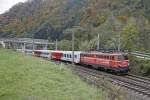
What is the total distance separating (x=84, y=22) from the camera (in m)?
113

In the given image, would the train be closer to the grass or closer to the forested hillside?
the forested hillside

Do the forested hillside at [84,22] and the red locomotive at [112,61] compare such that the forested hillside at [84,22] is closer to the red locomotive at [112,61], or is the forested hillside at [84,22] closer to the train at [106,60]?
the train at [106,60]

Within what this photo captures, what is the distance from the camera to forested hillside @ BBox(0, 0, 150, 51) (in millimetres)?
70637

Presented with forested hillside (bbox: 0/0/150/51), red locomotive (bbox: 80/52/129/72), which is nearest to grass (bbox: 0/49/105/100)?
red locomotive (bbox: 80/52/129/72)

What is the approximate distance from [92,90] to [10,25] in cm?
15451

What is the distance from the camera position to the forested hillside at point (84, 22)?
7064cm

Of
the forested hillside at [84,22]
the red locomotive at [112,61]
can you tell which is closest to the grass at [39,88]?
the red locomotive at [112,61]

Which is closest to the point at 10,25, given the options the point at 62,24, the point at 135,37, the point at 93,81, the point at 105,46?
the point at 62,24

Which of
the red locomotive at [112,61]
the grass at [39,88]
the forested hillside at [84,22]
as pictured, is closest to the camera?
the grass at [39,88]

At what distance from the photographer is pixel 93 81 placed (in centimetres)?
2483

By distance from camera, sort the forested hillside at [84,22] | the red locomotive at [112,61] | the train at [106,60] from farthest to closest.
Answer: the forested hillside at [84,22]
the train at [106,60]
the red locomotive at [112,61]

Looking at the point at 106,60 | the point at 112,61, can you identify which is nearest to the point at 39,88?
the point at 112,61

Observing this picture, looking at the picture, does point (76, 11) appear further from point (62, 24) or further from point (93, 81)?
point (93, 81)

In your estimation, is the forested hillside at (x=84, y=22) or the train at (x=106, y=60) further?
the forested hillside at (x=84, y=22)
